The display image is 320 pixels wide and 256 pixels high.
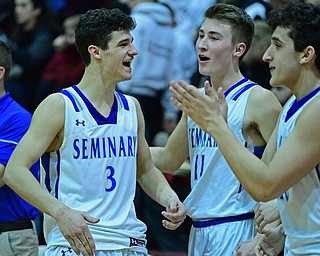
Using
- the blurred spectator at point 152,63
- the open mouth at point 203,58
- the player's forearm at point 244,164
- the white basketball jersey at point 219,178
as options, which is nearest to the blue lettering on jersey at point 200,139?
the white basketball jersey at point 219,178

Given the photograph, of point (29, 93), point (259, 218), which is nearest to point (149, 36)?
point (29, 93)

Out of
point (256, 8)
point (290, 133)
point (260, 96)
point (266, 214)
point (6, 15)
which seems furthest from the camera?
point (6, 15)

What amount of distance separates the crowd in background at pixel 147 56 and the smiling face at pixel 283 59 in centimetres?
288

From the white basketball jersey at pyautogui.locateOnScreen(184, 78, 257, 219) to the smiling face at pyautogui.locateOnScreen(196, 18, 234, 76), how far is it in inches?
7.0

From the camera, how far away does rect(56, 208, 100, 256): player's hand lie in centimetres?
518

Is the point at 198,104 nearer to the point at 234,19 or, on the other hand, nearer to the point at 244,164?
the point at 244,164

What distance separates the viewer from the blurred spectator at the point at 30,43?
11.4 metres

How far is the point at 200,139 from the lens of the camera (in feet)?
19.9

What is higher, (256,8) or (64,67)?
(256,8)

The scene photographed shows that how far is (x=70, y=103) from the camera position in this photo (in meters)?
5.64

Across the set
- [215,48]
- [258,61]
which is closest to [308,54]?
[215,48]

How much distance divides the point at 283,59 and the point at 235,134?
34.8 inches

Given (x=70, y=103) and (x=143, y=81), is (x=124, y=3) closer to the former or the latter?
(x=143, y=81)

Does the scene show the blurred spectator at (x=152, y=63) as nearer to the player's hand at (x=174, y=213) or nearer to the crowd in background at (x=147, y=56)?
the crowd in background at (x=147, y=56)
